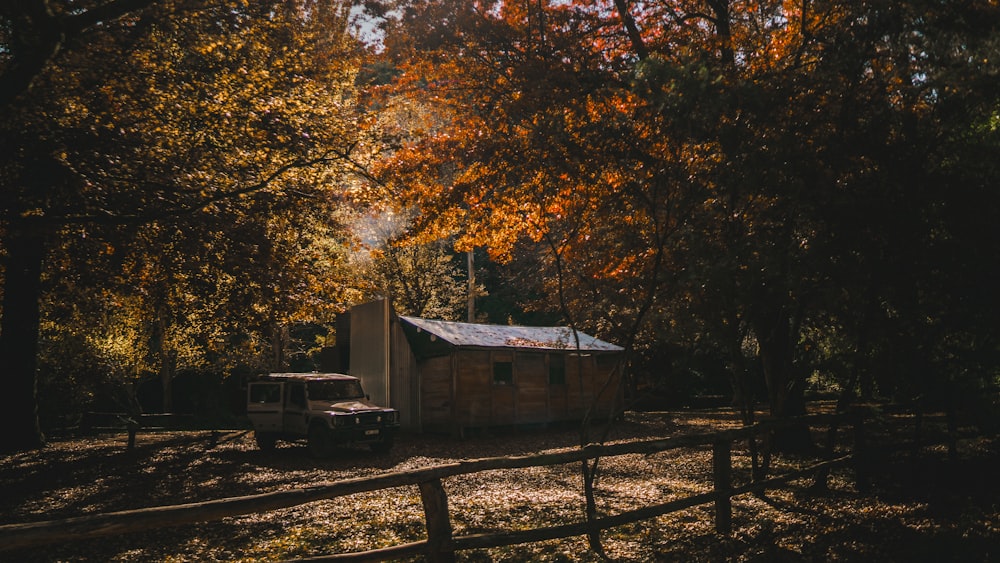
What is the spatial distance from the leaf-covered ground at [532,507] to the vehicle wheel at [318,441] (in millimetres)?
337

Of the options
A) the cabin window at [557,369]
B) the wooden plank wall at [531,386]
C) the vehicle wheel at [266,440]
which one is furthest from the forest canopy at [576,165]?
the cabin window at [557,369]

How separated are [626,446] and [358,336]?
17294 mm

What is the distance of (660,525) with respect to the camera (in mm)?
8555

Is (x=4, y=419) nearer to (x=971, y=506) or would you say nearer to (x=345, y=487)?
(x=345, y=487)

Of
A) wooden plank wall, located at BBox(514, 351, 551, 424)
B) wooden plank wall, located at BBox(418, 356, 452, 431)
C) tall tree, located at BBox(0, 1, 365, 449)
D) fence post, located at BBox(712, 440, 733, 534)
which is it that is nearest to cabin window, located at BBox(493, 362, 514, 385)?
wooden plank wall, located at BBox(514, 351, 551, 424)

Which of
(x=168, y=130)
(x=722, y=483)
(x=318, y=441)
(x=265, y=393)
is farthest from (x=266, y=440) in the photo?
(x=722, y=483)

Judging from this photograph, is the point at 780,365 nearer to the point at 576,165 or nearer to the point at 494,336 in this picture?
the point at 576,165

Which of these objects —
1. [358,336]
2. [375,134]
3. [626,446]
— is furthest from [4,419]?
[626,446]

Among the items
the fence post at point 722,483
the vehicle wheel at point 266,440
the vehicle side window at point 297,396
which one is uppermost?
the vehicle side window at point 297,396

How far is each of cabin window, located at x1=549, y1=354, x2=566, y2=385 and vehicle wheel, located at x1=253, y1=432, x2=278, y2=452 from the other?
1032cm

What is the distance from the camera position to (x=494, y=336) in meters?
23.0

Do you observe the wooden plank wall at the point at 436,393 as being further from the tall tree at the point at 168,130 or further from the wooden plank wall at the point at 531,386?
the tall tree at the point at 168,130

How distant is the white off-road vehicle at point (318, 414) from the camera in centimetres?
1566

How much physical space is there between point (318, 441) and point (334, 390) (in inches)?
66.0
